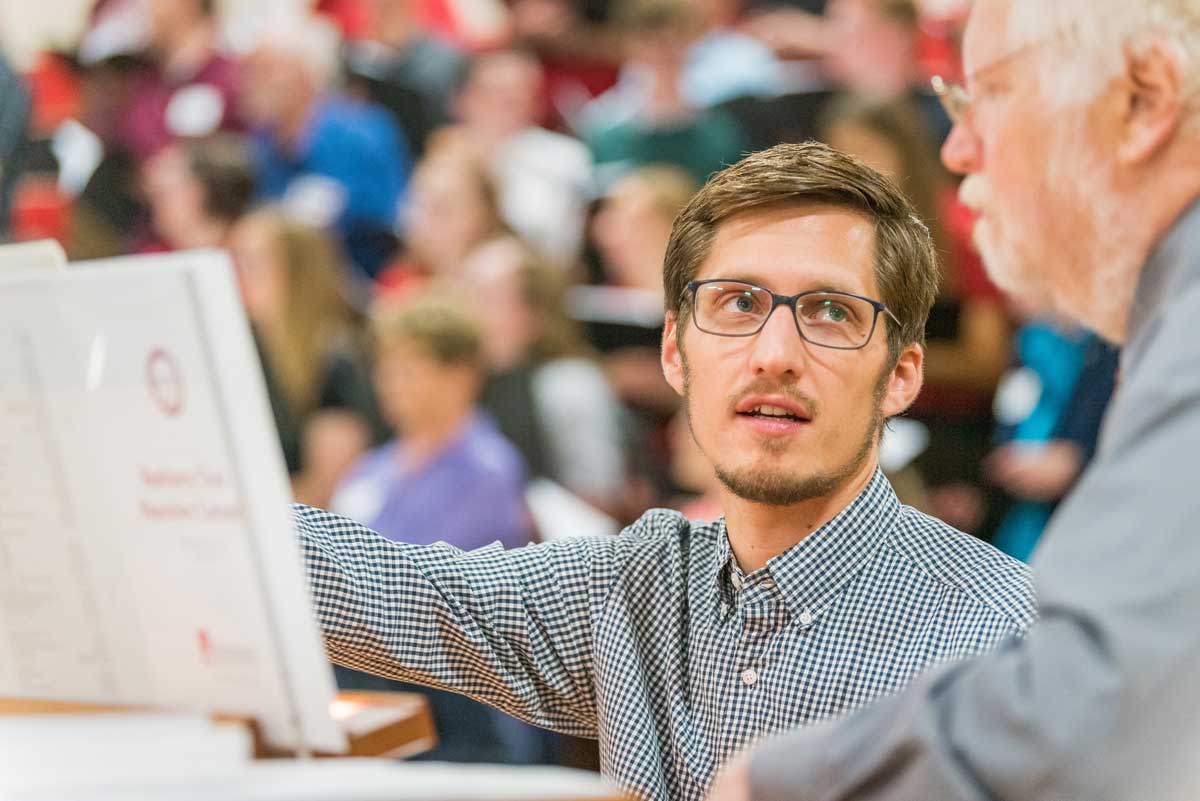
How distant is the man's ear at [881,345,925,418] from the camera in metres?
1.55

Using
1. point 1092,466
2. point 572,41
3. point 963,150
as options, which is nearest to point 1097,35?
point 963,150

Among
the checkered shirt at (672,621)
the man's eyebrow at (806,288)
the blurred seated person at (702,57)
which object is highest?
the blurred seated person at (702,57)

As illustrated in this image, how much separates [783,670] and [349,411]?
2710 millimetres

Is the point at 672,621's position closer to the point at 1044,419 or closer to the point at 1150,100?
the point at 1150,100

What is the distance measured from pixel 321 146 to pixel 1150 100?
3977 mm

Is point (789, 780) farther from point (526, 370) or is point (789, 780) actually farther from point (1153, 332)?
point (526, 370)

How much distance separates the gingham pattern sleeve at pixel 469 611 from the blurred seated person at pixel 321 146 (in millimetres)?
3106

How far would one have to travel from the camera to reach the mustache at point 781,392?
4.73ft

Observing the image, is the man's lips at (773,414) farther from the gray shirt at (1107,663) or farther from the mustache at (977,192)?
the gray shirt at (1107,663)

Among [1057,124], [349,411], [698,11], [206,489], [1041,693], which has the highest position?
[698,11]

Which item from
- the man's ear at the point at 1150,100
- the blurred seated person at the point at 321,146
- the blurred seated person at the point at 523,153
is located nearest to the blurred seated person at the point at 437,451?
the blurred seated person at the point at 523,153

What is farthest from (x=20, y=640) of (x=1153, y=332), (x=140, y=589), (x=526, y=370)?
(x=526, y=370)

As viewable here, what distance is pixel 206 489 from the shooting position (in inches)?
36.0

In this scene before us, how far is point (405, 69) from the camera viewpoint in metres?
4.86
